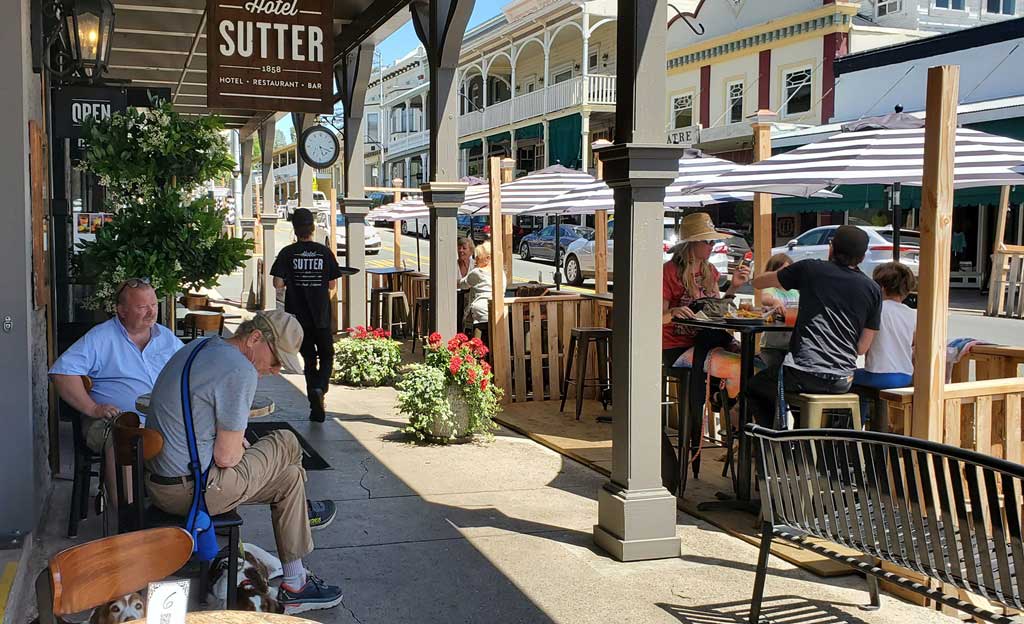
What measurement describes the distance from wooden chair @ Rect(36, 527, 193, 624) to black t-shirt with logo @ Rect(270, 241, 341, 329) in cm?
592

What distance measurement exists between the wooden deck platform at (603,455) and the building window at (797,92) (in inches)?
750

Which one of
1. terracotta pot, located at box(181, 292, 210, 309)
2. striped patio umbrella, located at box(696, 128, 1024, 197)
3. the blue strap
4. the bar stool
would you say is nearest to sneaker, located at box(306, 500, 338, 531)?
the blue strap

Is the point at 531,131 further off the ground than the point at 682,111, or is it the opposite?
the point at 682,111

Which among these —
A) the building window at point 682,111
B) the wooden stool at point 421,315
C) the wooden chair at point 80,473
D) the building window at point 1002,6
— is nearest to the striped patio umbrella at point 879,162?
the wooden chair at point 80,473

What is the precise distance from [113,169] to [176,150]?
41cm

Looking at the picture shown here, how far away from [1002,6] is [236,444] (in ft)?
93.3

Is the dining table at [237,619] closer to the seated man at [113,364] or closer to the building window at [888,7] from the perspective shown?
the seated man at [113,364]

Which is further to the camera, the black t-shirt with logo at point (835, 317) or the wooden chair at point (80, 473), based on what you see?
the black t-shirt with logo at point (835, 317)

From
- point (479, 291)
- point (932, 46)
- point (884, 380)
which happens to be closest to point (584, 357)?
point (479, 291)

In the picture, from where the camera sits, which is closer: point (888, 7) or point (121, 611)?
point (121, 611)

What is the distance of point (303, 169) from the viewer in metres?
15.6

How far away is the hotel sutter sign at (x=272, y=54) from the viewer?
26.2 feet

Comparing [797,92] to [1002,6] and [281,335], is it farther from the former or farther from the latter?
[281,335]

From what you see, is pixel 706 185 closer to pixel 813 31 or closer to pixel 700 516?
pixel 700 516
